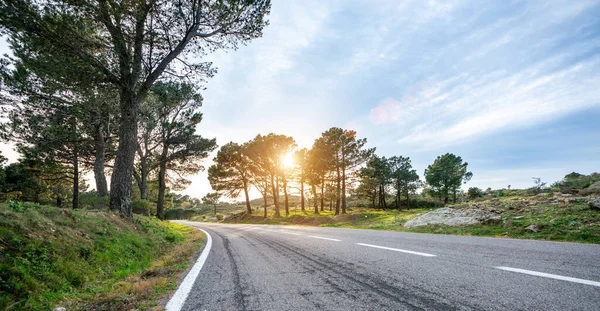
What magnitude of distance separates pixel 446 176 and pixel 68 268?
52.8 metres

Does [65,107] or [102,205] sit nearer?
[102,205]

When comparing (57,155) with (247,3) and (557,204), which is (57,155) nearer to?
(247,3)

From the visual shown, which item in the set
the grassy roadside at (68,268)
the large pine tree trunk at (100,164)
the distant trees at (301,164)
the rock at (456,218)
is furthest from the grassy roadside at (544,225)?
the distant trees at (301,164)

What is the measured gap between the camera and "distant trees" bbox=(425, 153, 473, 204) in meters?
46.4

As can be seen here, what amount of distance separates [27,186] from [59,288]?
103ft

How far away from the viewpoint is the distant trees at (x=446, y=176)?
152ft

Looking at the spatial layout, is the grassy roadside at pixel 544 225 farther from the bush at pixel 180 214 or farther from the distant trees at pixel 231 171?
the bush at pixel 180 214

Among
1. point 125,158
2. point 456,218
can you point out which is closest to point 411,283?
point 125,158

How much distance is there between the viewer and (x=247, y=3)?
30.2 ft

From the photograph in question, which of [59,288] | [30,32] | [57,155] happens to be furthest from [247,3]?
[57,155]

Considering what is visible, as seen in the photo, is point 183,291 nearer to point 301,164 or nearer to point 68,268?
point 68,268

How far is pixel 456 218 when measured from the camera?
11.8m

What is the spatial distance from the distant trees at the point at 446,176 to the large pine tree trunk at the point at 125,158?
164 feet

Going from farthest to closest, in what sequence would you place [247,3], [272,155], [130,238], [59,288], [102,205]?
[272,155]
[102,205]
[247,3]
[130,238]
[59,288]
